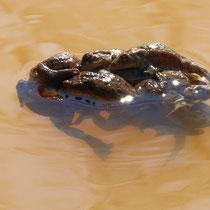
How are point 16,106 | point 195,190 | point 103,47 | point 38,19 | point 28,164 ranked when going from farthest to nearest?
1. point 38,19
2. point 103,47
3. point 16,106
4. point 28,164
5. point 195,190

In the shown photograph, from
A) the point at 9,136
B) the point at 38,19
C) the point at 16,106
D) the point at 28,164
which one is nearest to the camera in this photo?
the point at 28,164

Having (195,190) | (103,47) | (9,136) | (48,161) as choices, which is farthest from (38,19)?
(195,190)

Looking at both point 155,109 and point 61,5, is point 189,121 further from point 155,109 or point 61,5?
point 61,5

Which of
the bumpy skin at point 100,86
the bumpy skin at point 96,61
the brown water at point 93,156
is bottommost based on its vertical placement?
the brown water at point 93,156

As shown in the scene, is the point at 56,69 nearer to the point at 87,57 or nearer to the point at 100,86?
the point at 87,57

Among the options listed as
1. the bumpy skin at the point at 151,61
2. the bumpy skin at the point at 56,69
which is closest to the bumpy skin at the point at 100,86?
the bumpy skin at the point at 56,69

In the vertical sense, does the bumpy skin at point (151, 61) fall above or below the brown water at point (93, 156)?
above

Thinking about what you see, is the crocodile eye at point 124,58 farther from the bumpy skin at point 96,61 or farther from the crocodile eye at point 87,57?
the crocodile eye at point 87,57

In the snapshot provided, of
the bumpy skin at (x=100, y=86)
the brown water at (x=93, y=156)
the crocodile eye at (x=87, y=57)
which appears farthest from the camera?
the crocodile eye at (x=87, y=57)
